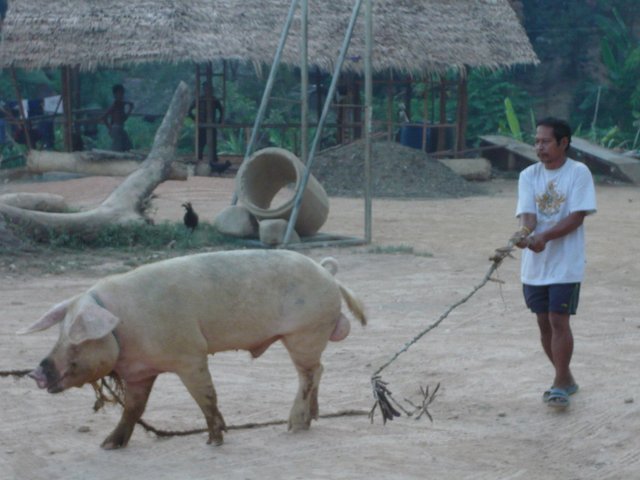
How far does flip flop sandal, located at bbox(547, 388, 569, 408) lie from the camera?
5.96 meters

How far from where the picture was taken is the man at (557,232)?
5.98m

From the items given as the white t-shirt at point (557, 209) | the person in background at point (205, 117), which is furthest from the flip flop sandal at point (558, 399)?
the person in background at point (205, 117)

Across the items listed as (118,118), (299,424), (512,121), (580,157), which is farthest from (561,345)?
(512,121)

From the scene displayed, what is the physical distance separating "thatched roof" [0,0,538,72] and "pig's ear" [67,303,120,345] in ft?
47.5

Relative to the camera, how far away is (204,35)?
19.5 m

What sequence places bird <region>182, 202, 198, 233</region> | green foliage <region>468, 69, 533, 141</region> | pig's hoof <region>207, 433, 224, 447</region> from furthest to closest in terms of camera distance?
green foliage <region>468, 69, 533, 141</region>, bird <region>182, 202, 198, 233</region>, pig's hoof <region>207, 433, 224, 447</region>

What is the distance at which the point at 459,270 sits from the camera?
10.9 m

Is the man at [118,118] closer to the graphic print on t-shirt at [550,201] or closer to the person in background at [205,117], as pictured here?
the person in background at [205,117]

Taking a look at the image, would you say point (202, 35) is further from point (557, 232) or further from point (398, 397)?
point (557, 232)

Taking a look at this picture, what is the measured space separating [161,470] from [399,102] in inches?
A: 860

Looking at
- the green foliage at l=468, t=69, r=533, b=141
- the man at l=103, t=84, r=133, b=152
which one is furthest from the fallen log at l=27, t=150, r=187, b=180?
the green foliage at l=468, t=69, r=533, b=141

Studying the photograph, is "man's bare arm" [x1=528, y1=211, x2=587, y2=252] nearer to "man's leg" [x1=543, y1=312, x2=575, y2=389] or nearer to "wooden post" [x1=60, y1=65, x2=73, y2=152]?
"man's leg" [x1=543, y1=312, x2=575, y2=389]

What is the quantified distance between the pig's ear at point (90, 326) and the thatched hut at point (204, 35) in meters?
14.5

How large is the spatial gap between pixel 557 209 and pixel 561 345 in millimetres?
702
